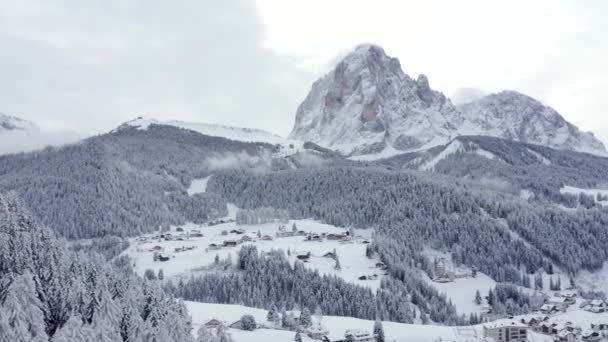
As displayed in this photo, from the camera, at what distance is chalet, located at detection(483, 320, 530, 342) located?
11794 cm

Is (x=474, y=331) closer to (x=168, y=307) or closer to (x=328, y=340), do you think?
(x=328, y=340)

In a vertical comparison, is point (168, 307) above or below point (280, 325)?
above

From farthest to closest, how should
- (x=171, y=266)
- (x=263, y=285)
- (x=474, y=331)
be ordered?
1. (x=171, y=266)
2. (x=263, y=285)
3. (x=474, y=331)

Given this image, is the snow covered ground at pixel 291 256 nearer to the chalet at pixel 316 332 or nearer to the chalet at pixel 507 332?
the chalet at pixel 507 332

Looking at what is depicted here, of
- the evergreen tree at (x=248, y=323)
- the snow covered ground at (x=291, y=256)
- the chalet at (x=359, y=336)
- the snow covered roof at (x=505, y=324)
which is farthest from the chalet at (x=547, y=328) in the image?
the evergreen tree at (x=248, y=323)

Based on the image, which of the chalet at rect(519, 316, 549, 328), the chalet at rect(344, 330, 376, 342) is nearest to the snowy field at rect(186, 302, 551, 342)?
the chalet at rect(344, 330, 376, 342)

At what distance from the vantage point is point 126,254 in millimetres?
184875

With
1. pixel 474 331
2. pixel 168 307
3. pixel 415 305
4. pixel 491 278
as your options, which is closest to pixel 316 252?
pixel 415 305

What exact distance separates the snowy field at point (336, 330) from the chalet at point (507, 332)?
1.88 meters

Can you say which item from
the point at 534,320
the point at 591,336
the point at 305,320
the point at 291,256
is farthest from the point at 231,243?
the point at 591,336

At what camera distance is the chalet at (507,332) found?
4643 inches

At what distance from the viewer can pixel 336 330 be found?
112m

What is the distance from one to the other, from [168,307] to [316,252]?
13413 centimetres

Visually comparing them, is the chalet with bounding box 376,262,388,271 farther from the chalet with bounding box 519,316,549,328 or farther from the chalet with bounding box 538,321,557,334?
the chalet with bounding box 538,321,557,334
